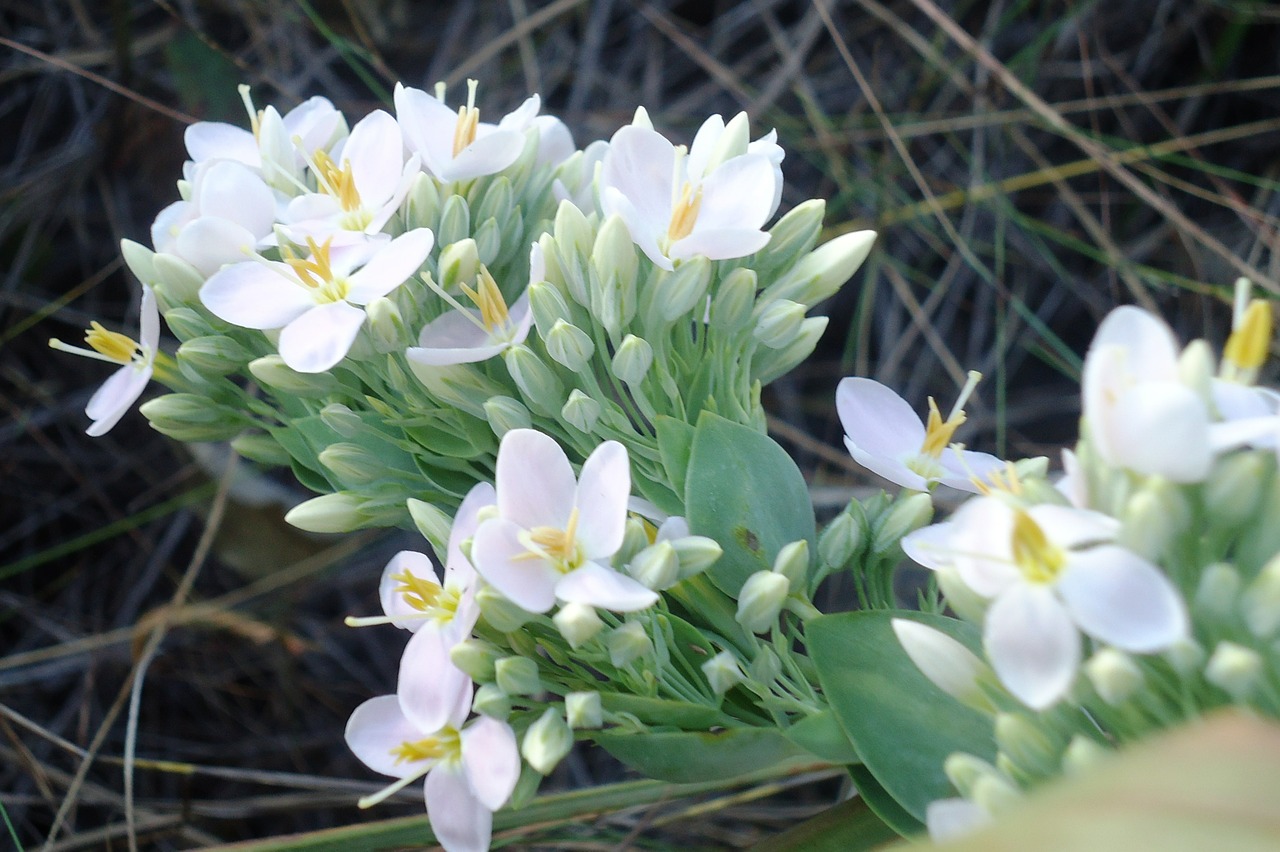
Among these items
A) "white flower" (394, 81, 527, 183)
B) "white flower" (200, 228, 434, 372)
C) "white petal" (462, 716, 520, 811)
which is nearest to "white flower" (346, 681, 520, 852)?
"white petal" (462, 716, 520, 811)

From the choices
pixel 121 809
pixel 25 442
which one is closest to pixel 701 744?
pixel 121 809

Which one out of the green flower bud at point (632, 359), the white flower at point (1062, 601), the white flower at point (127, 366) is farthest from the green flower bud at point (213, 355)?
the white flower at point (1062, 601)

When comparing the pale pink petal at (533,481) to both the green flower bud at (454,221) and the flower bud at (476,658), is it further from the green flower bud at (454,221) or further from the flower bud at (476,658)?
the green flower bud at (454,221)

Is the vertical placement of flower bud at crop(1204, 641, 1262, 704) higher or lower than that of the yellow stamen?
lower

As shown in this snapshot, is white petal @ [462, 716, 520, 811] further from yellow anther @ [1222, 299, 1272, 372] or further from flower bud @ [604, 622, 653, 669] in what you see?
yellow anther @ [1222, 299, 1272, 372]

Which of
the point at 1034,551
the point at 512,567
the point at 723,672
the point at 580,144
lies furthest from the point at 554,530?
the point at 580,144

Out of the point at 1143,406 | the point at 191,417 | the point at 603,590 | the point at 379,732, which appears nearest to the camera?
the point at 1143,406

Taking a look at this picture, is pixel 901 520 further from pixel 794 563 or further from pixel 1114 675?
pixel 1114 675

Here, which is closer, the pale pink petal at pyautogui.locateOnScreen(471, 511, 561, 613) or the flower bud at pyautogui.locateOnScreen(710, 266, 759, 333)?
the pale pink petal at pyautogui.locateOnScreen(471, 511, 561, 613)
